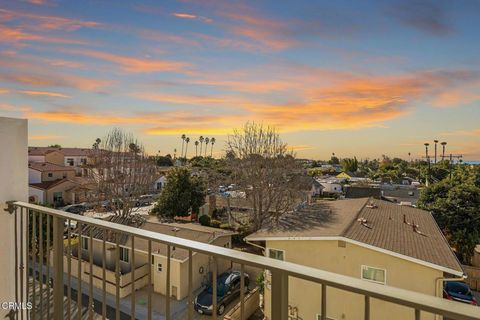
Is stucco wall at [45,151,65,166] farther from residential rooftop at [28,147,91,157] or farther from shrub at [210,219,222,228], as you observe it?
shrub at [210,219,222,228]

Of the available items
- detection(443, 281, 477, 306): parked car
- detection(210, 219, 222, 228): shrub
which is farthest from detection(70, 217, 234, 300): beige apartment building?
detection(443, 281, 477, 306): parked car

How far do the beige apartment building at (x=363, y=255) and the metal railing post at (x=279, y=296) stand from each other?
5.53m

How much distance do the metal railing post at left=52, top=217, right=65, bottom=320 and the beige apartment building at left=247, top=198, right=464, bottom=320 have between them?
4.89 metres

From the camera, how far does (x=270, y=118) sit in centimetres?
1814

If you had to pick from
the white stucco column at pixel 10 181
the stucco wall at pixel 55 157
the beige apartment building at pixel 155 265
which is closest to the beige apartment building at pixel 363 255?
the beige apartment building at pixel 155 265

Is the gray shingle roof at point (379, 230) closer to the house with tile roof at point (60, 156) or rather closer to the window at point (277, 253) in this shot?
the window at point (277, 253)

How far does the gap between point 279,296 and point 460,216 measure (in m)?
17.0

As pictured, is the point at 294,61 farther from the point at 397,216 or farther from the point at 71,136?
the point at 71,136

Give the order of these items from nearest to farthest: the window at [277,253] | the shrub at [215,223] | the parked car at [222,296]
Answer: the window at [277,253], the parked car at [222,296], the shrub at [215,223]

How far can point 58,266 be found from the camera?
6.68 ft

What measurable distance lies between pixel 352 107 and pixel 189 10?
33.4 ft

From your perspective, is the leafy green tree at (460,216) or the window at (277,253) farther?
the leafy green tree at (460,216)

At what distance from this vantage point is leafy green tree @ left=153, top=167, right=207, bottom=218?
2053cm

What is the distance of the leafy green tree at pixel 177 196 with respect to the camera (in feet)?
67.4
